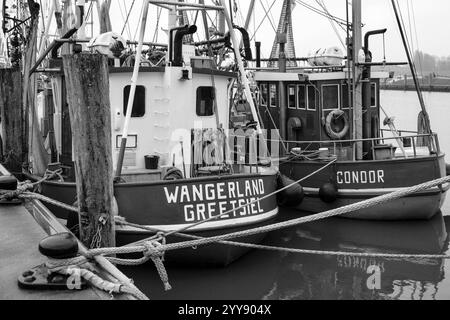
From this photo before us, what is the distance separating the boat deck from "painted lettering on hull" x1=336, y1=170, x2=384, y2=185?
24.6 ft

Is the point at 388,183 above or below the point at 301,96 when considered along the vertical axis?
below

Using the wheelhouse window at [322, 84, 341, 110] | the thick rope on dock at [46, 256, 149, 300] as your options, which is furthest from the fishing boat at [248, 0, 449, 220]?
the thick rope on dock at [46, 256, 149, 300]

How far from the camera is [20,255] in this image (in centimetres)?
537

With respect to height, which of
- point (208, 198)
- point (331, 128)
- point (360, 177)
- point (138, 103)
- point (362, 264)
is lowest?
point (362, 264)

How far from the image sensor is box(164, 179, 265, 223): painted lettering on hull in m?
8.00

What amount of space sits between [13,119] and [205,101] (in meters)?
4.18

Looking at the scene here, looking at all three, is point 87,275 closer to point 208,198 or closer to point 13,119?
point 208,198

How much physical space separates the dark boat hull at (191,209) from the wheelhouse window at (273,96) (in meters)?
7.26

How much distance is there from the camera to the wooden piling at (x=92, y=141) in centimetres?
574

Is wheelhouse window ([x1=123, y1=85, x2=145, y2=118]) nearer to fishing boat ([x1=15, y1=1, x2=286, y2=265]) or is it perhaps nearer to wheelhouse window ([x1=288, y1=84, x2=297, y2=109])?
fishing boat ([x1=15, y1=1, x2=286, y2=265])

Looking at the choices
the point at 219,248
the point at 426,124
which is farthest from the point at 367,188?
the point at 219,248

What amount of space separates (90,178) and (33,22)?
20.6ft

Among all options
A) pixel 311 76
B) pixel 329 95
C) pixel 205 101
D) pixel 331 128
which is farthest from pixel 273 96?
pixel 205 101

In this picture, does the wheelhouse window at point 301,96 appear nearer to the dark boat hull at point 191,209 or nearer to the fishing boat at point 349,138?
the fishing boat at point 349,138
